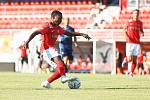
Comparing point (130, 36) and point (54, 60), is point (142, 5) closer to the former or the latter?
point (130, 36)

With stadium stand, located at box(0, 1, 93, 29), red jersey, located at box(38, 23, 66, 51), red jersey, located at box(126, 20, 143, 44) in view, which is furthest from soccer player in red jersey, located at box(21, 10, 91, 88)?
stadium stand, located at box(0, 1, 93, 29)

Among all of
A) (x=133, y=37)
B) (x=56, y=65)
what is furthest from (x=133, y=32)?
(x=56, y=65)

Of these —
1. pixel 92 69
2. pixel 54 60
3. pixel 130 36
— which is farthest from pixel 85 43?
pixel 54 60

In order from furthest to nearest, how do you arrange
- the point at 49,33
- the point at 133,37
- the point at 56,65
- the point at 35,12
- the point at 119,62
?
the point at 35,12 < the point at 119,62 < the point at 133,37 < the point at 49,33 < the point at 56,65

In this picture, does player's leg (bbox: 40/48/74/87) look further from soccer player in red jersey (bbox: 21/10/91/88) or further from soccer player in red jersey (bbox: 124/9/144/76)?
soccer player in red jersey (bbox: 124/9/144/76)

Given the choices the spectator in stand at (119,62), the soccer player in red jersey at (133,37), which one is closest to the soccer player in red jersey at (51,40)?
the soccer player in red jersey at (133,37)

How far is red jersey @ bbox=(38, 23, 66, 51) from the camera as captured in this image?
46.3ft

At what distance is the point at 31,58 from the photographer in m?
29.5

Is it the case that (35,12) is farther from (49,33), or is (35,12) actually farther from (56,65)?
(56,65)

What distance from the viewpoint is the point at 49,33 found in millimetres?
14195

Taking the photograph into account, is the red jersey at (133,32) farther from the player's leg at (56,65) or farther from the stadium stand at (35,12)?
the stadium stand at (35,12)

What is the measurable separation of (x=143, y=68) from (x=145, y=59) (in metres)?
1.01

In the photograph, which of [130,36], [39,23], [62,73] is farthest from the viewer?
[39,23]

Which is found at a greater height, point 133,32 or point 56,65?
point 56,65
